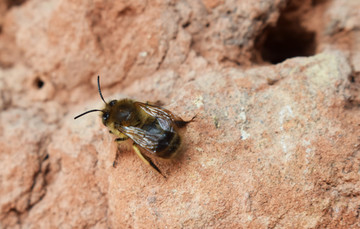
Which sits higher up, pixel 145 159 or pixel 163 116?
pixel 163 116

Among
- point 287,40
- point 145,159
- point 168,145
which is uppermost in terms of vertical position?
point 168,145

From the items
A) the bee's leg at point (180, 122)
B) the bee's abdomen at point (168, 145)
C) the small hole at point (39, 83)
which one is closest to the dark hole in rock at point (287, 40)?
the bee's leg at point (180, 122)

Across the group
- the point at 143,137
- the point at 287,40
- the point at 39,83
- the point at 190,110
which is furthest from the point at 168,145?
the point at 287,40

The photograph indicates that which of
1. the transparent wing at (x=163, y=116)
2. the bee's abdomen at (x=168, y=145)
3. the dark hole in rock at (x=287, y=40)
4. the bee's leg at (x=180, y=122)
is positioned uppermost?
the transparent wing at (x=163, y=116)

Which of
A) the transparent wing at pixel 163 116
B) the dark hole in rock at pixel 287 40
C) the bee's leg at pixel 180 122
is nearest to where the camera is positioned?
the transparent wing at pixel 163 116

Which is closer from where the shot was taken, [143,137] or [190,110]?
[143,137]

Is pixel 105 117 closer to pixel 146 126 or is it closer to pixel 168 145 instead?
pixel 146 126

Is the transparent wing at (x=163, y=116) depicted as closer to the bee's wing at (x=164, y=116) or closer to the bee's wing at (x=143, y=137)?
the bee's wing at (x=164, y=116)
